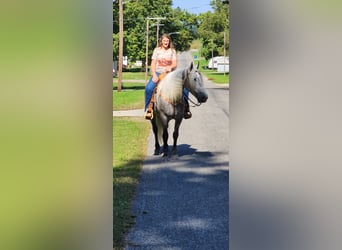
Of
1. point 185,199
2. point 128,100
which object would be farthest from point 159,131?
point 128,100

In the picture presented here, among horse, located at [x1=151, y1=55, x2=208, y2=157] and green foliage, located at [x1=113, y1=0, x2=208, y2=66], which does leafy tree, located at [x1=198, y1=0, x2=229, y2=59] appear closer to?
green foliage, located at [x1=113, y1=0, x2=208, y2=66]

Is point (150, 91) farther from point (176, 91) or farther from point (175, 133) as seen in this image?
point (175, 133)

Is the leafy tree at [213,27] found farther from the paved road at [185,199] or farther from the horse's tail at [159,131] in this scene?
the horse's tail at [159,131]

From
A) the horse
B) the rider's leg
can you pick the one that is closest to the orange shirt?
the horse

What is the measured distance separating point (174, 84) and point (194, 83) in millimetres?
286

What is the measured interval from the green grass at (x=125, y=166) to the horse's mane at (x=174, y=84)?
33.5 inches

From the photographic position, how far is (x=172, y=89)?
5996mm

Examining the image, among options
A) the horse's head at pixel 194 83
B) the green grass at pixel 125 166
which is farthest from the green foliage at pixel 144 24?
the horse's head at pixel 194 83

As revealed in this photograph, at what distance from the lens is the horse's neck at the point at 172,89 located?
5.95 m

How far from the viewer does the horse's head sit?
19.8 feet
